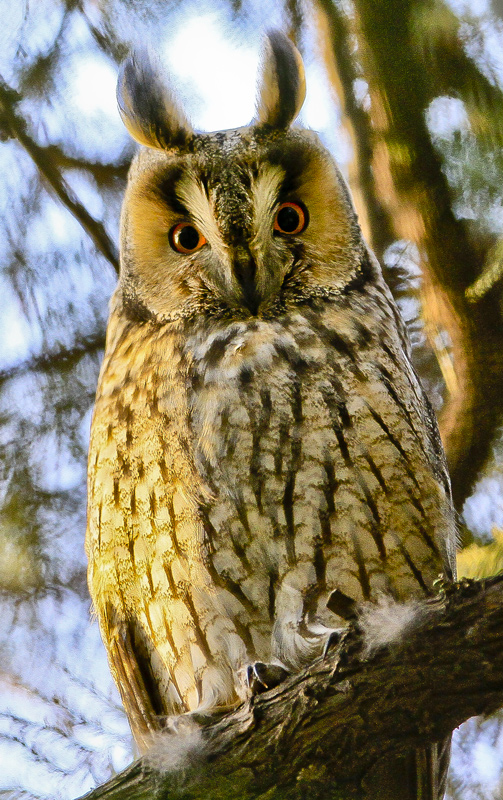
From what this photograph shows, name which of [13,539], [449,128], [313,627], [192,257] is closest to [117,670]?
[313,627]

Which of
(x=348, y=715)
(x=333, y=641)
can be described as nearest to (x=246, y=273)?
(x=333, y=641)

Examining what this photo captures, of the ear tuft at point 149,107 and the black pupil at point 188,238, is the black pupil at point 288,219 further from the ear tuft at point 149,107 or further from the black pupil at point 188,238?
the ear tuft at point 149,107

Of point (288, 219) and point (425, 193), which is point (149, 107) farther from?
point (425, 193)

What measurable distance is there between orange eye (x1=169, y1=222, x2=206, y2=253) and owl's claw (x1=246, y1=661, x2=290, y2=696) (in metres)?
0.91

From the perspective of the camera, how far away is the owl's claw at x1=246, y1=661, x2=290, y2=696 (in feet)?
4.57

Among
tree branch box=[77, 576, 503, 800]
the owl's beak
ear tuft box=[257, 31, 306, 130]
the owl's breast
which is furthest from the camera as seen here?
ear tuft box=[257, 31, 306, 130]

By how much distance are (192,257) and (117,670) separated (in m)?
0.96

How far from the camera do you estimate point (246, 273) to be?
1.71m

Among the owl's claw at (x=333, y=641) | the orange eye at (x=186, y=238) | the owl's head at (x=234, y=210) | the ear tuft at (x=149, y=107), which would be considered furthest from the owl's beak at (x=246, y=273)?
the owl's claw at (x=333, y=641)

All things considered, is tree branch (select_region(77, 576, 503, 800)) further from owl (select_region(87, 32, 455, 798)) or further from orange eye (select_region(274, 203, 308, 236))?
orange eye (select_region(274, 203, 308, 236))

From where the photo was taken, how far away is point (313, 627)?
5.08 feet

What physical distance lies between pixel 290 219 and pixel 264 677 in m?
0.98

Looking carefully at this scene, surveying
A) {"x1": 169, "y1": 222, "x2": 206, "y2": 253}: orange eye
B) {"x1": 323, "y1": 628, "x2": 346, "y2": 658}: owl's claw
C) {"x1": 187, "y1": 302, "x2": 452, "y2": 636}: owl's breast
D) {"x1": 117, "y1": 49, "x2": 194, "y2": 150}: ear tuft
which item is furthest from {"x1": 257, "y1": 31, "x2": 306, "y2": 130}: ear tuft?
{"x1": 323, "y1": 628, "x2": 346, "y2": 658}: owl's claw

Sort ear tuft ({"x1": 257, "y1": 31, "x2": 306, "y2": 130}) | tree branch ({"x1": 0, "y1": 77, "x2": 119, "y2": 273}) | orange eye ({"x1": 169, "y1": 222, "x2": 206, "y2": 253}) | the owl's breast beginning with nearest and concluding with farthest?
the owl's breast
orange eye ({"x1": 169, "y1": 222, "x2": 206, "y2": 253})
ear tuft ({"x1": 257, "y1": 31, "x2": 306, "y2": 130})
tree branch ({"x1": 0, "y1": 77, "x2": 119, "y2": 273})
